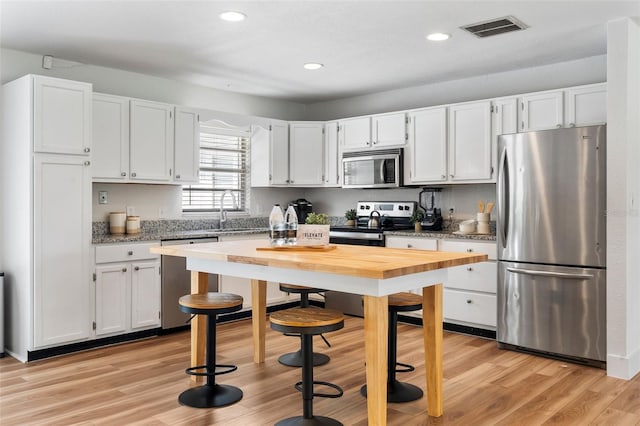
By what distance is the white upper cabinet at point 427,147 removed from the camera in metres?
5.00

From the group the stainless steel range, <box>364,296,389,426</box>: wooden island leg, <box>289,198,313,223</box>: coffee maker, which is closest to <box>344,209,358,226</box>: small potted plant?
the stainless steel range

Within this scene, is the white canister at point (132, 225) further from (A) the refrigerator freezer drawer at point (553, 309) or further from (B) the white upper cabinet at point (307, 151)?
(A) the refrigerator freezer drawer at point (553, 309)

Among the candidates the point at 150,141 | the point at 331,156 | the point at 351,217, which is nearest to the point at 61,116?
the point at 150,141

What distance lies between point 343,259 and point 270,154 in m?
3.44

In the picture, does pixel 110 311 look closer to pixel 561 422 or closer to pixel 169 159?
pixel 169 159

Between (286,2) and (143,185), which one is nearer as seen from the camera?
(286,2)

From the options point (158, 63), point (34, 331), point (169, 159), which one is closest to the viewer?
point (34, 331)

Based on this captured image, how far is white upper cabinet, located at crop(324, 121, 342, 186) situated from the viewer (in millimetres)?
5930

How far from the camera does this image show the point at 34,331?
12.6ft

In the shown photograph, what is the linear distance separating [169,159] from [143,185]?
1.27 feet

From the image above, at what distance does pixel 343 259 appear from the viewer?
260 centimetres

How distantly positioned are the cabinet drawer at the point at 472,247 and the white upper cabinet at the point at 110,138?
2.98 m

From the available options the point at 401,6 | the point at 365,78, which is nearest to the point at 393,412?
the point at 401,6

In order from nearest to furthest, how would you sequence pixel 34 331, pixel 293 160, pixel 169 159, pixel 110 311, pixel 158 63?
1. pixel 34 331
2. pixel 110 311
3. pixel 158 63
4. pixel 169 159
5. pixel 293 160
